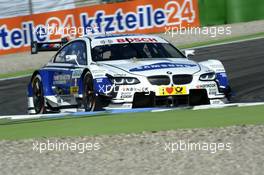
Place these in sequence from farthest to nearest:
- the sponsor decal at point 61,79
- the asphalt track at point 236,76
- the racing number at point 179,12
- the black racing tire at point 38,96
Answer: the racing number at point 179,12 < the asphalt track at point 236,76 < the black racing tire at point 38,96 < the sponsor decal at point 61,79

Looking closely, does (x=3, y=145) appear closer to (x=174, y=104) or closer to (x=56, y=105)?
(x=174, y=104)

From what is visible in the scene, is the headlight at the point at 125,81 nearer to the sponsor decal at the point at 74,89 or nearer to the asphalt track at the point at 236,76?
the sponsor decal at the point at 74,89

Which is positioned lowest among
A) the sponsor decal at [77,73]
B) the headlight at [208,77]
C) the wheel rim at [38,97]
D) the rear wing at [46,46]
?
the wheel rim at [38,97]

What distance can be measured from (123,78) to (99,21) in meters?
14.5

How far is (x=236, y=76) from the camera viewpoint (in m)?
16.8

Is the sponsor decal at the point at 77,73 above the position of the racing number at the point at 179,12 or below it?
below

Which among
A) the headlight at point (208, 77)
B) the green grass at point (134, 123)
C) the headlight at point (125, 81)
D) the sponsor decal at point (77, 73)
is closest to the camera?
the green grass at point (134, 123)

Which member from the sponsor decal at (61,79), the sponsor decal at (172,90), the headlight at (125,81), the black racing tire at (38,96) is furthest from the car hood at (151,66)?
the black racing tire at (38,96)

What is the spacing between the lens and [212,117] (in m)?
10.5

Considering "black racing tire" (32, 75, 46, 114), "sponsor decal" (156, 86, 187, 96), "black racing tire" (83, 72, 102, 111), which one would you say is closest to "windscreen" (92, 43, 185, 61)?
"black racing tire" (83, 72, 102, 111)

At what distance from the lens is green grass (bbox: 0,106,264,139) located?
9836 millimetres

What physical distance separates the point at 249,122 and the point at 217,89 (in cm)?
232


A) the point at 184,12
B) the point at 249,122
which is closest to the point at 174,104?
the point at 249,122

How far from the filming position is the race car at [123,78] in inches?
464
